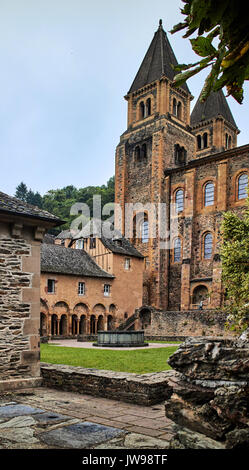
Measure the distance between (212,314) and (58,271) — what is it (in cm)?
1290

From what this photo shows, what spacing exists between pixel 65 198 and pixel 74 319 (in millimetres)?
59964

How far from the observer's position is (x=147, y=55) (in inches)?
1983

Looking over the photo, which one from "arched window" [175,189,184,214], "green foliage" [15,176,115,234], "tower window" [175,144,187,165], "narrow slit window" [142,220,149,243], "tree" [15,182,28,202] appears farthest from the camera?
"tree" [15,182,28,202]

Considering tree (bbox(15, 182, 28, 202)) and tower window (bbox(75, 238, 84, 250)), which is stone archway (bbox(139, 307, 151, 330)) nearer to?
tower window (bbox(75, 238, 84, 250))

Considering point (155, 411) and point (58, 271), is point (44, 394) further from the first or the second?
point (58, 271)

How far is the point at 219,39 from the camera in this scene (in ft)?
7.60

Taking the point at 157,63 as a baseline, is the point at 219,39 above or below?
below

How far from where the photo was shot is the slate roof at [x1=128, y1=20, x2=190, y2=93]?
152ft

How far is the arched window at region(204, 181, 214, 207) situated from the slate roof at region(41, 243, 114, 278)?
12.3m

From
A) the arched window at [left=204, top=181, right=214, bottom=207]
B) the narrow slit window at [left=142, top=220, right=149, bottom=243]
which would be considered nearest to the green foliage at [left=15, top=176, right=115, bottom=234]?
the narrow slit window at [left=142, top=220, right=149, bottom=243]


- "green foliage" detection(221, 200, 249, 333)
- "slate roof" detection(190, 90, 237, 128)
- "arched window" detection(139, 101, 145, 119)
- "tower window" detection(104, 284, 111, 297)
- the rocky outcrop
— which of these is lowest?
"tower window" detection(104, 284, 111, 297)

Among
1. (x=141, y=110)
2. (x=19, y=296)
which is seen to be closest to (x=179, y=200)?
(x=141, y=110)

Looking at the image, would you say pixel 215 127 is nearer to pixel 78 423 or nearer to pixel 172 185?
pixel 172 185

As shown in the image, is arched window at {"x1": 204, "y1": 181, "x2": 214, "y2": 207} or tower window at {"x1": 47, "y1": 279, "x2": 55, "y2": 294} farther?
arched window at {"x1": 204, "y1": 181, "x2": 214, "y2": 207}
